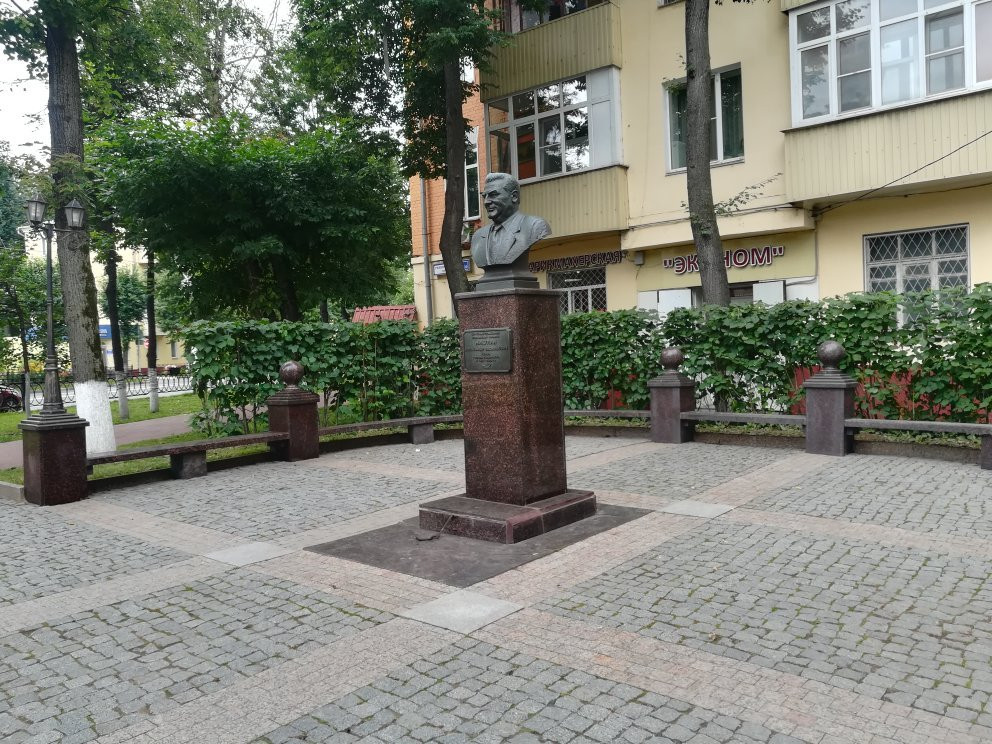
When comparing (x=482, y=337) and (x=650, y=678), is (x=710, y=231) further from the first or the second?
(x=650, y=678)

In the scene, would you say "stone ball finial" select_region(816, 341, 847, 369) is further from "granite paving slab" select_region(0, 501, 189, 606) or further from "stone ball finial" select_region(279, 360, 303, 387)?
"granite paving slab" select_region(0, 501, 189, 606)

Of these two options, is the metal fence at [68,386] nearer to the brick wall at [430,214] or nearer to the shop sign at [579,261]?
the brick wall at [430,214]

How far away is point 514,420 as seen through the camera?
20.2ft

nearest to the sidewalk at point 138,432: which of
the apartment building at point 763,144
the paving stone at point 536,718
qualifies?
the apartment building at point 763,144

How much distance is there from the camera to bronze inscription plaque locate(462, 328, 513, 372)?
6.14 metres

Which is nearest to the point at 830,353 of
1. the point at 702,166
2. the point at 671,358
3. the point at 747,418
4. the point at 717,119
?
the point at 747,418

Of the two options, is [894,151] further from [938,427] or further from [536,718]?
[536,718]

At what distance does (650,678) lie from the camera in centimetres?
351

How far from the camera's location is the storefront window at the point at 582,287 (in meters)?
18.3

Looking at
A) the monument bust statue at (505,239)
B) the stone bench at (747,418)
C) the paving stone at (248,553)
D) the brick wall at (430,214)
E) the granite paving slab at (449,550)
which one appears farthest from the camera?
the brick wall at (430,214)

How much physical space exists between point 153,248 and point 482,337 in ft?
41.3

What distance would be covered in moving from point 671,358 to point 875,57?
6932 mm

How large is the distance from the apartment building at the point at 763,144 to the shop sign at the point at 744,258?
3 cm

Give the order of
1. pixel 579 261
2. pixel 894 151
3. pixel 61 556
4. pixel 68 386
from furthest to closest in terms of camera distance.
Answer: pixel 68 386
pixel 579 261
pixel 894 151
pixel 61 556
